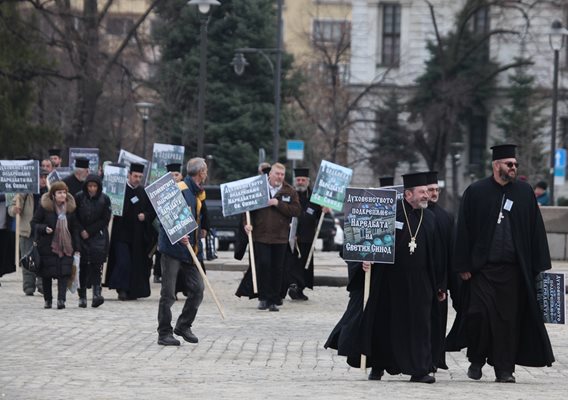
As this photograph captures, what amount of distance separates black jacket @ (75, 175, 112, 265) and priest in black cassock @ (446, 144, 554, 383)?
7916 mm

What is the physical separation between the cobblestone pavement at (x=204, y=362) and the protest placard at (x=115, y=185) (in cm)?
153

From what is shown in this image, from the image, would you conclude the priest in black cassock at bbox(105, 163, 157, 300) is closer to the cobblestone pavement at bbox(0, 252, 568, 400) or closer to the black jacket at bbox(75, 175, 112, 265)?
the cobblestone pavement at bbox(0, 252, 568, 400)

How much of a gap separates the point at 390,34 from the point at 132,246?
5969cm

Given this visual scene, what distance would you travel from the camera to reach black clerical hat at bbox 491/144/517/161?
13250mm

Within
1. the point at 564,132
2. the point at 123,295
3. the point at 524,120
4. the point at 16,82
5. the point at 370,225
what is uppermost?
the point at 524,120

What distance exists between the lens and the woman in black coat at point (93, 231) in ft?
66.9

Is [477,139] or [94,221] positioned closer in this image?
[94,221]

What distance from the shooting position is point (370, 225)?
44.8 feet

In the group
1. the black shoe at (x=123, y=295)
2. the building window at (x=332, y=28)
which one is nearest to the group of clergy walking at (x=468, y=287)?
the black shoe at (x=123, y=295)

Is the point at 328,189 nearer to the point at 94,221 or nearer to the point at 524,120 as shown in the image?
the point at 94,221

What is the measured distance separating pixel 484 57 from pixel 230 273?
48036 mm

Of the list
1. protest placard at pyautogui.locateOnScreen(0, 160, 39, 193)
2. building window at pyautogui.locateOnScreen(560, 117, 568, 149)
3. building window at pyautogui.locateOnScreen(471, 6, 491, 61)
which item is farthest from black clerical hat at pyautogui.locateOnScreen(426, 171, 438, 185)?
building window at pyautogui.locateOnScreen(471, 6, 491, 61)

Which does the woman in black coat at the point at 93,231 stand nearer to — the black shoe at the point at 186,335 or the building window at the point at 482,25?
the black shoe at the point at 186,335

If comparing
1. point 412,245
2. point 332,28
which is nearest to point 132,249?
point 412,245
